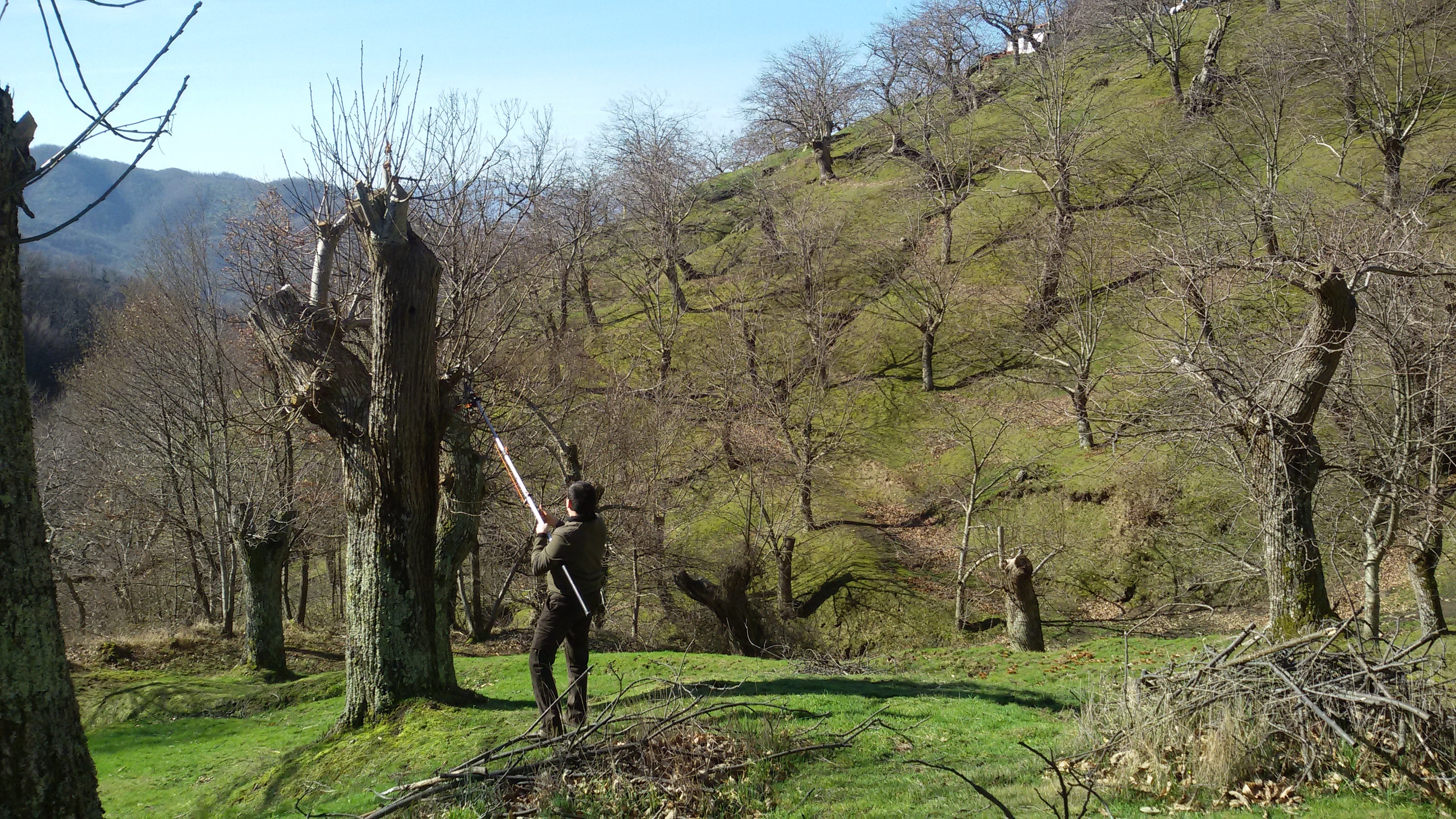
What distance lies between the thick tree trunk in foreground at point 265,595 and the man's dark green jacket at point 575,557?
12803 mm

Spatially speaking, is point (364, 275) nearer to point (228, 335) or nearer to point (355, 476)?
point (355, 476)

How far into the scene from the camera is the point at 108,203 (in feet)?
440

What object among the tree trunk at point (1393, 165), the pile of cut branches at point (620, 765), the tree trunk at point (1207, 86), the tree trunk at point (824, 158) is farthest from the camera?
the tree trunk at point (824, 158)

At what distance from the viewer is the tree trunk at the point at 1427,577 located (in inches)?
616

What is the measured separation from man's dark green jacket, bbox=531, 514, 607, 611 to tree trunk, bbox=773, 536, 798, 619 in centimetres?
1934

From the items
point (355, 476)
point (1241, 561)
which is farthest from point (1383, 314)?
point (355, 476)

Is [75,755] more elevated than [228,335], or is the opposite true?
[228,335]

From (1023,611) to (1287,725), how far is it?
12.2 metres

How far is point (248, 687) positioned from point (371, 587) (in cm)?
837

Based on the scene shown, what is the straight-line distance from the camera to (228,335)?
1057 inches

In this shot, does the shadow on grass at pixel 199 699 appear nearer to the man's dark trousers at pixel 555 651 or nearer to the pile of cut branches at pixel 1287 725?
the man's dark trousers at pixel 555 651

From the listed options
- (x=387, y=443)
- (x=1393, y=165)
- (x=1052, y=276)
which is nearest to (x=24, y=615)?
(x=387, y=443)

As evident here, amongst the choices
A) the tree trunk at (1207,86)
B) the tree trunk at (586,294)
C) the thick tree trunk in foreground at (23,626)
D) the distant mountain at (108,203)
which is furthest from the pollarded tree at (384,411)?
the distant mountain at (108,203)

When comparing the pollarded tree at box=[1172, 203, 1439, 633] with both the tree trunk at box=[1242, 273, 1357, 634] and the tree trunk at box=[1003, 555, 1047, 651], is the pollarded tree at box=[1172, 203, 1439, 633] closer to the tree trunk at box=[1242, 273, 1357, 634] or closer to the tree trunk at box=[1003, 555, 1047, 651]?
the tree trunk at box=[1242, 273, 1357, 634]
